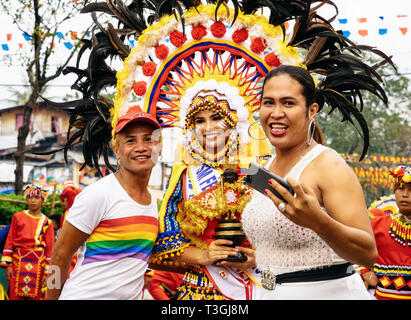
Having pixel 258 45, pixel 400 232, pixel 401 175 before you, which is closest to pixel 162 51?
pixel 258 45

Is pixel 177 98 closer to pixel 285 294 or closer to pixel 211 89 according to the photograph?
pixel 211 89

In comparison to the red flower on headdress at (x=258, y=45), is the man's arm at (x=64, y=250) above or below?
below

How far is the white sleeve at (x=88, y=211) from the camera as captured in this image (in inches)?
107

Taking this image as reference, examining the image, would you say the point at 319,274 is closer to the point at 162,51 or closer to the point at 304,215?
the point at 304,215

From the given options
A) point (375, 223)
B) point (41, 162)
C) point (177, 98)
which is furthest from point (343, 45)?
point (41, 162)

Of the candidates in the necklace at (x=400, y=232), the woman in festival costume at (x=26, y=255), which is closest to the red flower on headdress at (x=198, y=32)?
the necklace at (x=400, y=232)

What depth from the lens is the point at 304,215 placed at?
1712 millimetres

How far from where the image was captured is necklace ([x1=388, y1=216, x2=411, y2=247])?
4.70 meters

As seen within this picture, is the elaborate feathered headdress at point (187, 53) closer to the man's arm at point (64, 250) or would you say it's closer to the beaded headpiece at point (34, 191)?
the man's arm at point (64, 250)

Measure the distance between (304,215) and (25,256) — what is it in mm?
6555

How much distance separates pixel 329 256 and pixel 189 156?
1.72 metres

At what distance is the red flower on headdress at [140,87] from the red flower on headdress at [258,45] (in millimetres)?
926

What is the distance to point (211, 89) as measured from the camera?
11.6 ft
